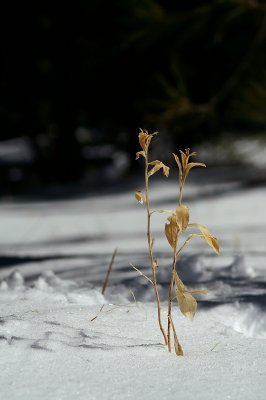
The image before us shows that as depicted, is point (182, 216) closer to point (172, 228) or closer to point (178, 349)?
point (172, 228)

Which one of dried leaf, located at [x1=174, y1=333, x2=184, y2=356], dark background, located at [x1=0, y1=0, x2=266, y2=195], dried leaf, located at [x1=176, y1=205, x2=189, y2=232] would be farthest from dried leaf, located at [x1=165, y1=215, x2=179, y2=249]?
dark background, located at [x1=0, y1=0, x2=266, y2=195]

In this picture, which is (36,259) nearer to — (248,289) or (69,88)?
(248,289)

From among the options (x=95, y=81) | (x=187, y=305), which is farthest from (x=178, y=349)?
(x=95, y=81)

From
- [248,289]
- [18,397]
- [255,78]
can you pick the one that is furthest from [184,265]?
[255,78]

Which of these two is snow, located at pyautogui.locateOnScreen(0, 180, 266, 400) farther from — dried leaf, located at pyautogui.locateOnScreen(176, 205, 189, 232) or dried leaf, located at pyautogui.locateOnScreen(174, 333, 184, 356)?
dried leaf, located at pyautogui.locateOnScreen(176, 205, 189, 232)

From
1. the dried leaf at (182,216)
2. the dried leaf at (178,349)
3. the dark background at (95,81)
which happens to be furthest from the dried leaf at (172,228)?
the dark background at (95,81)

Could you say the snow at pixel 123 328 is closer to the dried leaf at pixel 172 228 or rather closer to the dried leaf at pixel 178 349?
the dried leaf at pixel 178 349
